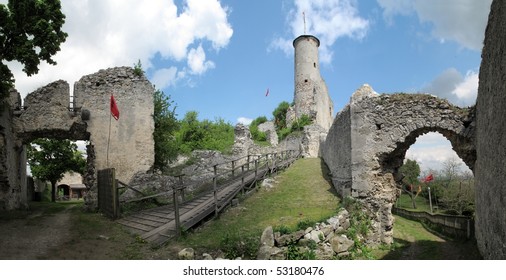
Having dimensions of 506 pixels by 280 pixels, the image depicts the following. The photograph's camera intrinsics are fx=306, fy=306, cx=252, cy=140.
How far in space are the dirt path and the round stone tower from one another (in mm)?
30482

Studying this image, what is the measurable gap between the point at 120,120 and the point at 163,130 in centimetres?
242

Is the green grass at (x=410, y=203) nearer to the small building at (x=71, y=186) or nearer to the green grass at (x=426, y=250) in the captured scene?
the green grass at (x=426, y=250)

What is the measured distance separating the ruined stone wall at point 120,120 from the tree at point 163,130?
1.24 metres

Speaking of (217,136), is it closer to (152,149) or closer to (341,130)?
(152,149)

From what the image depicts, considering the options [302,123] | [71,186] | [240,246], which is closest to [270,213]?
[240,246]

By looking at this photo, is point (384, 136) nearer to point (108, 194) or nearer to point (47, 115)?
point (108, 194)

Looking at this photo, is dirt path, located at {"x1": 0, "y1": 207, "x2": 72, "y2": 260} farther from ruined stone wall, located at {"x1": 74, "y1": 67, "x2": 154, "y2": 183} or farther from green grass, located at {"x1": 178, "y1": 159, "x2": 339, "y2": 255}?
ruined stone wall, located at {"x1": 74, "y1": 67, "x2": 154, "y2": 183}

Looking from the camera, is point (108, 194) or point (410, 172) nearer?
point (108, 194)

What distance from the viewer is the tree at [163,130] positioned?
49.4ft

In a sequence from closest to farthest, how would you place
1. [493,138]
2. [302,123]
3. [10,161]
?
[493,138]
[10,161]
[302,123]

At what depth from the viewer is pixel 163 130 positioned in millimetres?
15367

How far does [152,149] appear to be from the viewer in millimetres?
13805

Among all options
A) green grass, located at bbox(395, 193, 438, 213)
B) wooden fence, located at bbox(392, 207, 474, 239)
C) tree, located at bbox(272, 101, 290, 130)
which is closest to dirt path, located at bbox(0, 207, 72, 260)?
wooden fence, located at bbox(392, 207, 474, 239)

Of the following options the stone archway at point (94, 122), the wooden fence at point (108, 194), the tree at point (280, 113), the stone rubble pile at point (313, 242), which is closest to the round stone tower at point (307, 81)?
the tree at point (280, 113)
